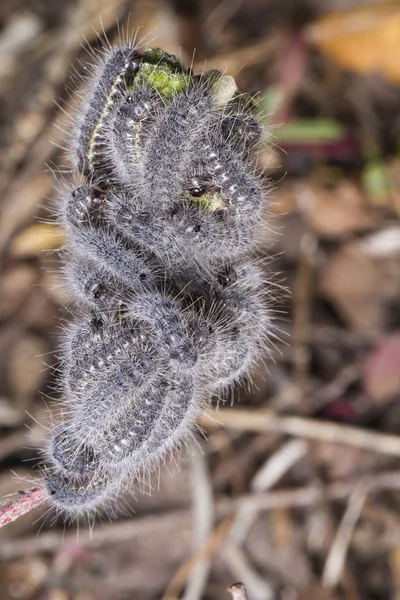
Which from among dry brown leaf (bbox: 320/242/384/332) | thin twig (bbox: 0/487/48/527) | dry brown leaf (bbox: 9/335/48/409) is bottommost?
thin twig (bbox: 0/487/48/527)

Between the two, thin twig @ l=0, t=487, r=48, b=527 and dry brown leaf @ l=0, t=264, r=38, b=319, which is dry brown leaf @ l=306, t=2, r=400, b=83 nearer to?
dry brown leaf @ l=0, t=264, r=38, b=319

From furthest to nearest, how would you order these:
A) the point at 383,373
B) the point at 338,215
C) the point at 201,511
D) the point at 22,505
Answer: the point at 338,215
the point at 383,373
the point at 201,511
the point at 22,505

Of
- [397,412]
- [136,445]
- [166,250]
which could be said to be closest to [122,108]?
[166,250]

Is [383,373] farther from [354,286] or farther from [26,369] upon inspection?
[26,369]

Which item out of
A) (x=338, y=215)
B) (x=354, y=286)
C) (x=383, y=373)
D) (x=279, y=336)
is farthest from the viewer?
(x=338, y=215)

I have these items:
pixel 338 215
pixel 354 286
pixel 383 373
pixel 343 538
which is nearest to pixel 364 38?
pixel 338 215

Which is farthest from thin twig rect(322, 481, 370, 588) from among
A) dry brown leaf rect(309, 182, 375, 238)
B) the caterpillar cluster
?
the caterpillar cluster
